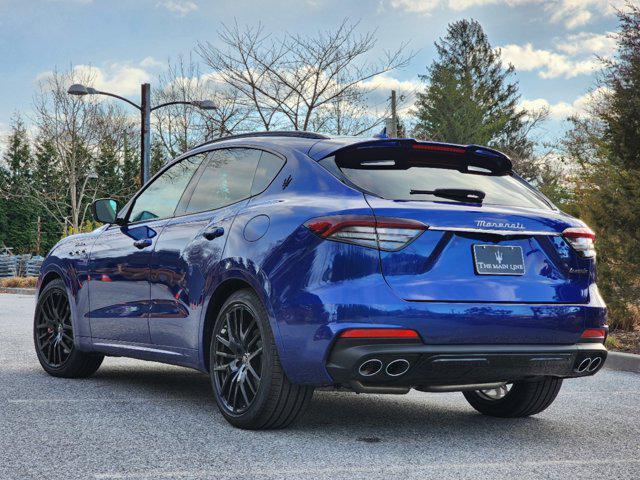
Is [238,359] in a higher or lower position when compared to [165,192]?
lower

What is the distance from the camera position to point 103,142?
51.3 meters

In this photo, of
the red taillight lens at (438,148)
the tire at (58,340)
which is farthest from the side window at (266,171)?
the tire at (58,340)

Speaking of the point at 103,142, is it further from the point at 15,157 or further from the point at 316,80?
the point at 15,157

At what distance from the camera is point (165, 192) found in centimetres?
674

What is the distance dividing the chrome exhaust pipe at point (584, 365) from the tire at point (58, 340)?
13.0ft

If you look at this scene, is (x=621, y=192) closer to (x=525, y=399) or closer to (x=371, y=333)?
(x=525, y=399)

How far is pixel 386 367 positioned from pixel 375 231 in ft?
2.25

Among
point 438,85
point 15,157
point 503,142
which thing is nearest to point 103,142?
point 438,85

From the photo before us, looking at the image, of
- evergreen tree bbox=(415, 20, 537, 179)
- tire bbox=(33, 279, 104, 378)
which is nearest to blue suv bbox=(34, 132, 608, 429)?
tire bbox=(33, 279, 104, 378)

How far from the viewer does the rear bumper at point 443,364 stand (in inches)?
184

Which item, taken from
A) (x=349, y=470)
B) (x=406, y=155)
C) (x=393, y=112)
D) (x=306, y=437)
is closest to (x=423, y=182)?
(x=406, y=155)

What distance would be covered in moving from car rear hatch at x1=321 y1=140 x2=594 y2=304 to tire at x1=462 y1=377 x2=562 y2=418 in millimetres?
1053

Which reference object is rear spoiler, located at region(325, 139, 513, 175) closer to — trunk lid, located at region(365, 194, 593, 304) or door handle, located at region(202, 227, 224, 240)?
trunk lid, located at region(365, 194, 593, 304)

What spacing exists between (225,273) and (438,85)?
54.4 metres
